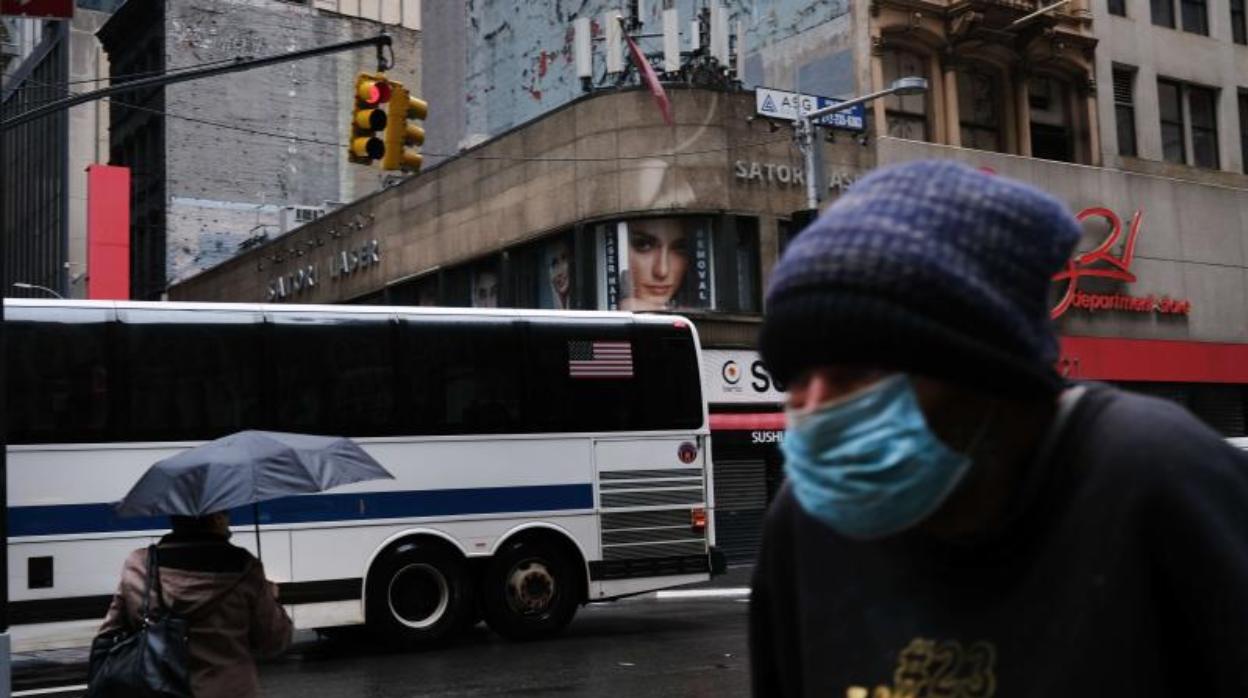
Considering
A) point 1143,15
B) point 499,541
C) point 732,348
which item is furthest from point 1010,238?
point 1143,15

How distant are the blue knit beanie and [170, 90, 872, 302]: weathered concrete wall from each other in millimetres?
24416

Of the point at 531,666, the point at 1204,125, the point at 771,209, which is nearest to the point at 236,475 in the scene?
the point at 531,666

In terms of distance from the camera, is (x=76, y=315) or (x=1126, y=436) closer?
(x=1126, y=436)

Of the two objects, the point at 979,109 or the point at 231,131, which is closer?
the point at 979,109

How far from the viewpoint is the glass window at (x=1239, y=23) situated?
34.5 metres

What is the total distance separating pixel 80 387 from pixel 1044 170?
22.4m

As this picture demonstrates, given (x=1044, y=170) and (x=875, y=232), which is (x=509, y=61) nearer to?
(x=1044, y=170)

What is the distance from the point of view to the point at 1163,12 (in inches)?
1304

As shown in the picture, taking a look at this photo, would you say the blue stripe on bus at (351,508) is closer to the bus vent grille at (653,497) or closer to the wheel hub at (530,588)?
the bus vent grille at (653,497)

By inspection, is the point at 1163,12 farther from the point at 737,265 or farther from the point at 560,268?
the point at 560,268

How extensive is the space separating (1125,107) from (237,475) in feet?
95.2

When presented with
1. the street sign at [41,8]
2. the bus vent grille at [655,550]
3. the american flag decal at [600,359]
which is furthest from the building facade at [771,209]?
the street sign at [41,8]

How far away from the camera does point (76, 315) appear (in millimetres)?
13422

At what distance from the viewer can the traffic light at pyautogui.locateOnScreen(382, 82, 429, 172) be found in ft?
58.8
